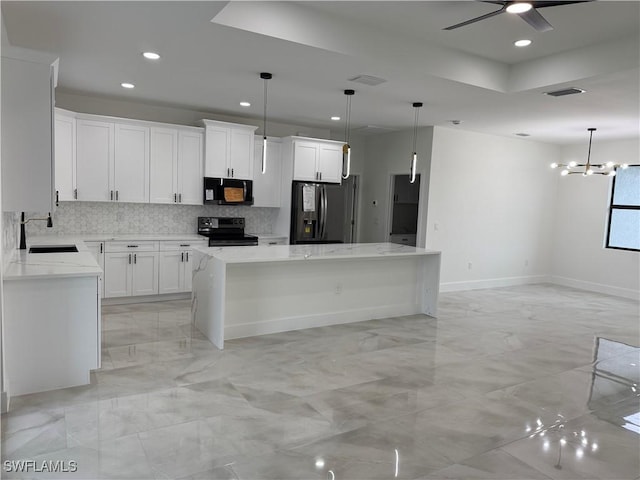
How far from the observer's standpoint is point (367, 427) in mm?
2811

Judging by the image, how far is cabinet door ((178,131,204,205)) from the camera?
6.10m

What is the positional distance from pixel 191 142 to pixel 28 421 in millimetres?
4233

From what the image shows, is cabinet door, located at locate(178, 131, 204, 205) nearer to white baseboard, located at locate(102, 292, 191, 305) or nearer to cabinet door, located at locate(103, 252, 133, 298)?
cabinet door, located at locate(103, 252, 133, 298)

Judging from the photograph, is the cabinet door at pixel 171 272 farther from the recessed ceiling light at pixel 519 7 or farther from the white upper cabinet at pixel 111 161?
the recessed ceiling light at pixel 519 7

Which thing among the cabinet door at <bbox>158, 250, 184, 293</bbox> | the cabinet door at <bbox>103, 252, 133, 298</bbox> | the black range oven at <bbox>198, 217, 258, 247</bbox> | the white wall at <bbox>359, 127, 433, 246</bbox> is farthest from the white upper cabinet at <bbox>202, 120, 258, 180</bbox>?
the white wall at <bbox>359, 127, 433, 246</bbox>

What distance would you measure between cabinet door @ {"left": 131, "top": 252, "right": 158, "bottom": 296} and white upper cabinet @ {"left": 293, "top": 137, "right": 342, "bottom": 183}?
94.3 inches

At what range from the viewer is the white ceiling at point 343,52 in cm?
321

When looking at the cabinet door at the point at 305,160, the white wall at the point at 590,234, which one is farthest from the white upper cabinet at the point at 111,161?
the white wall at the point at 590,234

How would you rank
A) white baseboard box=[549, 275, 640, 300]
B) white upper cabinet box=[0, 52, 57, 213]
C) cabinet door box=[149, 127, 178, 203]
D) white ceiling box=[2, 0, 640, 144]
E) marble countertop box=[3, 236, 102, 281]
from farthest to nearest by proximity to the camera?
white baseboard box=[549, 275, 640, 300] → cabinet door box=[149, 127, 178, 203] → white ceiling box=[2, 0, 640, 144] → marble countertop box=[3, 236, 102, 281] → white upper cabinet box=[0, 52, 57, 213]

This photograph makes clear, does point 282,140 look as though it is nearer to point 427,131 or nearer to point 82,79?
point 427,131

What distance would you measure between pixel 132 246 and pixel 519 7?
482 centimetres

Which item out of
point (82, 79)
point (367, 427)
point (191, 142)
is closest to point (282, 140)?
point (191, 142)

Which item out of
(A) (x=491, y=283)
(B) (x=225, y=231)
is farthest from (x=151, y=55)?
(A) (x=491, y=283)

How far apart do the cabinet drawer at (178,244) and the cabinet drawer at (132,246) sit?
0.34ft
